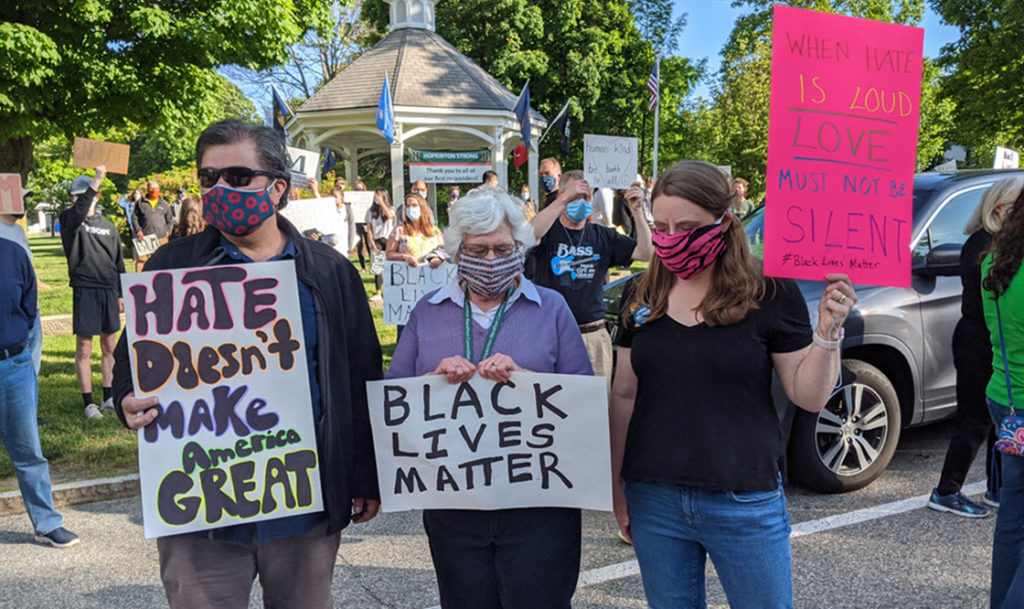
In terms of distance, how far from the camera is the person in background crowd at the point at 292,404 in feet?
7.20

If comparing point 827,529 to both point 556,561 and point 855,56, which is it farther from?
point 855,56

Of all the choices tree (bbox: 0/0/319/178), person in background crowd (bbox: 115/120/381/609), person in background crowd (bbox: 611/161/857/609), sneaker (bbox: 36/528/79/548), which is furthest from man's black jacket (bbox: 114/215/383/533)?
tree (bbox: 0/0/319/178)

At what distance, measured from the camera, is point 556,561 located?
2.37 m

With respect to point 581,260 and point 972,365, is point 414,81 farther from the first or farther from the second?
point 972,365

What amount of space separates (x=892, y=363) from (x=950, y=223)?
1.10 metres

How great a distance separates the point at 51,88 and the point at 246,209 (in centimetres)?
1136

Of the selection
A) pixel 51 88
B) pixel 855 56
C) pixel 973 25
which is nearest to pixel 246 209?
pixel 855 56

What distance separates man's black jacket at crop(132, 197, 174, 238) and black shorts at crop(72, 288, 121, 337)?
Result: 7332 mm

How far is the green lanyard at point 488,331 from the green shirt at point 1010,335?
1753 millimetres

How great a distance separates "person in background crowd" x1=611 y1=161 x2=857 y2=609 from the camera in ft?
6.89

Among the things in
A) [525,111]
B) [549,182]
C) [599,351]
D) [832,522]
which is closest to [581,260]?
[599,351]

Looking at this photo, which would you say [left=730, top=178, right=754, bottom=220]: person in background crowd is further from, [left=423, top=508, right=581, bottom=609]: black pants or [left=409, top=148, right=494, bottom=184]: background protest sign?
[left=409, top=148, right=494, bottom=184]: background protest sign

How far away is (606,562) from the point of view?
13.3 ft

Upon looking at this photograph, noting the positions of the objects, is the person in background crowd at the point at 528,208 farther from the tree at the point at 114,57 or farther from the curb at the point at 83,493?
the tree at the point at 114,57
